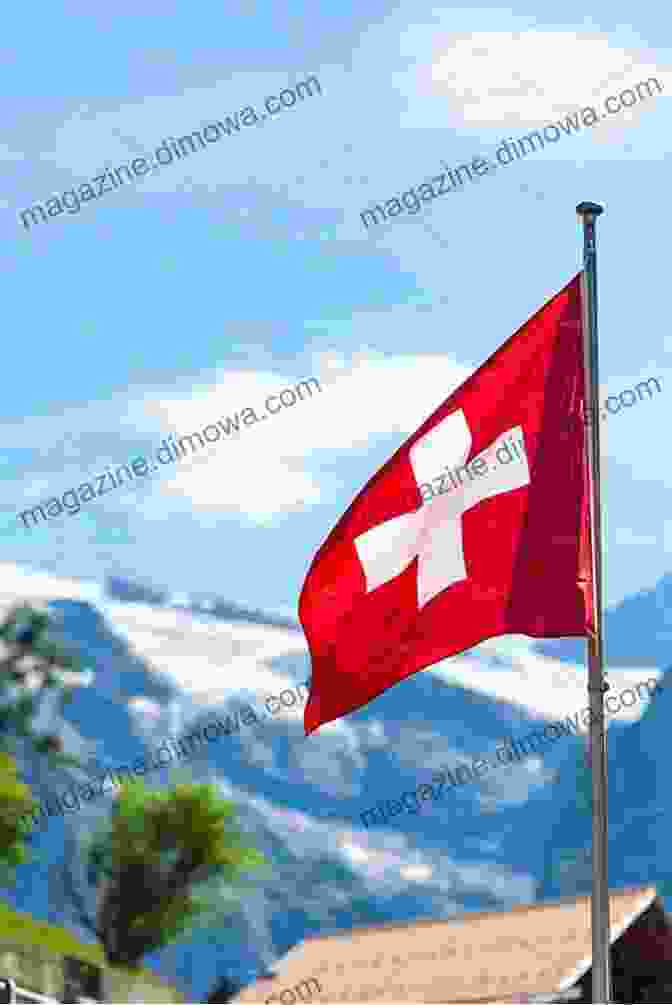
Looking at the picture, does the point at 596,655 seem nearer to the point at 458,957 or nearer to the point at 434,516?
the point at 434,516

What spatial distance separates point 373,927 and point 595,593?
184 ft

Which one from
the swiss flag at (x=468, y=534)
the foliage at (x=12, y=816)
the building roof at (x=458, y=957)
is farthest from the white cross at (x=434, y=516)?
the foliage at (x=12, y=816)

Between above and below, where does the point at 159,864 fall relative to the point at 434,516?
below

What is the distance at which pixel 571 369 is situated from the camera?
15633mm

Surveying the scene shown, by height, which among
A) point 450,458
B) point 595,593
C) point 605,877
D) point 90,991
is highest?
point 450,458

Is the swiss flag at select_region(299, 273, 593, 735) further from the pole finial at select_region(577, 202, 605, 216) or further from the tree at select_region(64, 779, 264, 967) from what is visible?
the tree at select_region(64, 779, 264, 967)

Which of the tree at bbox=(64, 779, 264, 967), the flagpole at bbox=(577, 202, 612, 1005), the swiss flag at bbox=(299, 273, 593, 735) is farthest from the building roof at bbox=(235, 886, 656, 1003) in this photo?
the tree at bbox=(64, 779, 264, 967)

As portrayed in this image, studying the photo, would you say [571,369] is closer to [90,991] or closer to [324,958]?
[90,991]

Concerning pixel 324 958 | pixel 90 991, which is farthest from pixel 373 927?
pixel 90 991

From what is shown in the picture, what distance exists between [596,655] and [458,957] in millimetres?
51951

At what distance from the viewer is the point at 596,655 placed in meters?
15.1

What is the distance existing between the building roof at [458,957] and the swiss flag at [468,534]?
1785 inches

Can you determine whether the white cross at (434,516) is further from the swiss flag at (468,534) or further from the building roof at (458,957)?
the building roof at (458,957)

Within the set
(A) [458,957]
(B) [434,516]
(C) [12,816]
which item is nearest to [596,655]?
(B) [434,516]
